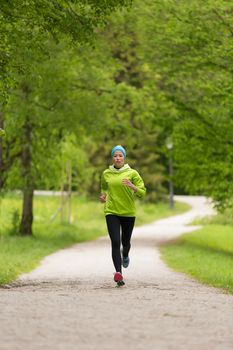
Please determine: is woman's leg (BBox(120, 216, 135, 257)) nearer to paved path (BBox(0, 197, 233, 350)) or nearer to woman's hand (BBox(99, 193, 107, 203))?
woman's hand (BBox(99, 193, 107, 203))

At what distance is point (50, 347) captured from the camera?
6793mm

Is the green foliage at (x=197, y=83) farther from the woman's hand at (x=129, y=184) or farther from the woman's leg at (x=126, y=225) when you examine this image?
the woman's hand at (x=129, y=184)

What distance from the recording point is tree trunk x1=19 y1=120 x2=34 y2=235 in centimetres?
2875

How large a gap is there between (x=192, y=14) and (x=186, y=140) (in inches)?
205

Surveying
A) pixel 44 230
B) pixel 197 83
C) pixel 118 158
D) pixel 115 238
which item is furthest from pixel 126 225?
pixel 44 230

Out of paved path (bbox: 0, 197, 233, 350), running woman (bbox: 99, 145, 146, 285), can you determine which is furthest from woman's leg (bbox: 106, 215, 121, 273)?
paved path (bbox: 0, 197, 233, 350)

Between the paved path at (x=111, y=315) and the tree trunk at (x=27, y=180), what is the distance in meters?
13.7

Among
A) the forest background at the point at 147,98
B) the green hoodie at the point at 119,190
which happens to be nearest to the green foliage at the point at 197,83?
the forest background at the point at 147,98

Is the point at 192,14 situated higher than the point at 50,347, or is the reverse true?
the point at 192,14

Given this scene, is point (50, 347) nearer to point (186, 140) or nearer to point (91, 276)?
point (91, 276)

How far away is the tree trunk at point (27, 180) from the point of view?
94.3ft

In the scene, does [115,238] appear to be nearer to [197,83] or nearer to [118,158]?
[118,158]

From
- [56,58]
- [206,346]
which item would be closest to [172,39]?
[56,58]

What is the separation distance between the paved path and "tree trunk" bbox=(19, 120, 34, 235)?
44.8 ft
